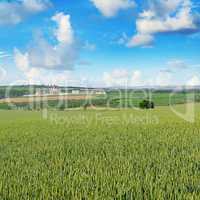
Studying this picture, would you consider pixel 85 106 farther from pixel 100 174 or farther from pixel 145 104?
pixel 100 174

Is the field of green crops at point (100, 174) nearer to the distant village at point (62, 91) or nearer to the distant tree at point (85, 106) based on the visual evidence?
the distant village at point (62, 91)

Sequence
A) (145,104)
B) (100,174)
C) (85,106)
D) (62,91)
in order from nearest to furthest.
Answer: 1. (100,174)
2. (62,91)
3. (85,106)
4. (145,104)

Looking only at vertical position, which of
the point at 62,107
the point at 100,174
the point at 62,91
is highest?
the point at 62,91

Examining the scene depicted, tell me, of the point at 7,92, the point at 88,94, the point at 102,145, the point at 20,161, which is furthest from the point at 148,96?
the point at 20,161

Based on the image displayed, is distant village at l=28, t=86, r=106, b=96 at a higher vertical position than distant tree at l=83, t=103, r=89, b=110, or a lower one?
higher

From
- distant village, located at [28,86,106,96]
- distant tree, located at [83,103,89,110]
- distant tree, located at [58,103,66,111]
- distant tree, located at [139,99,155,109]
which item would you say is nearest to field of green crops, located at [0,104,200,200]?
distant village, located at [28,86,106,96]

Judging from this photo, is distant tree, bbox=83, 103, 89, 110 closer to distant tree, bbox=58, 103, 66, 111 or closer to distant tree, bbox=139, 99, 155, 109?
distant tree, bbox=58, 103, 66, 111

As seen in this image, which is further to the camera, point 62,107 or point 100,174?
point 62,107

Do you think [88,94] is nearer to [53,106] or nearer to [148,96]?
[53,106]

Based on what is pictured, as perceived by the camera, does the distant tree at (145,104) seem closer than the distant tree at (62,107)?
No

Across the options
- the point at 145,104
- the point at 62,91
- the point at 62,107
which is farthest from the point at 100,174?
the point at 145,104

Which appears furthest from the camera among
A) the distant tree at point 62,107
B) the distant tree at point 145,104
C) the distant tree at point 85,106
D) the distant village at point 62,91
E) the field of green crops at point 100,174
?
the distant tree at point 145,104

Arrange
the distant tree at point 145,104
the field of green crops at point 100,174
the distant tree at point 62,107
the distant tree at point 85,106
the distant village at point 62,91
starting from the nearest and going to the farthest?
the field of green crops at point 100,174, the distant village at point 62,91, the distant tree at point 62,107, the distant tree at point 85,106, the distant tree at point 145,104

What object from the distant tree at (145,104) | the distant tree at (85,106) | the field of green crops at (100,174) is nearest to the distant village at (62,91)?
the distant tree at (85,106)
